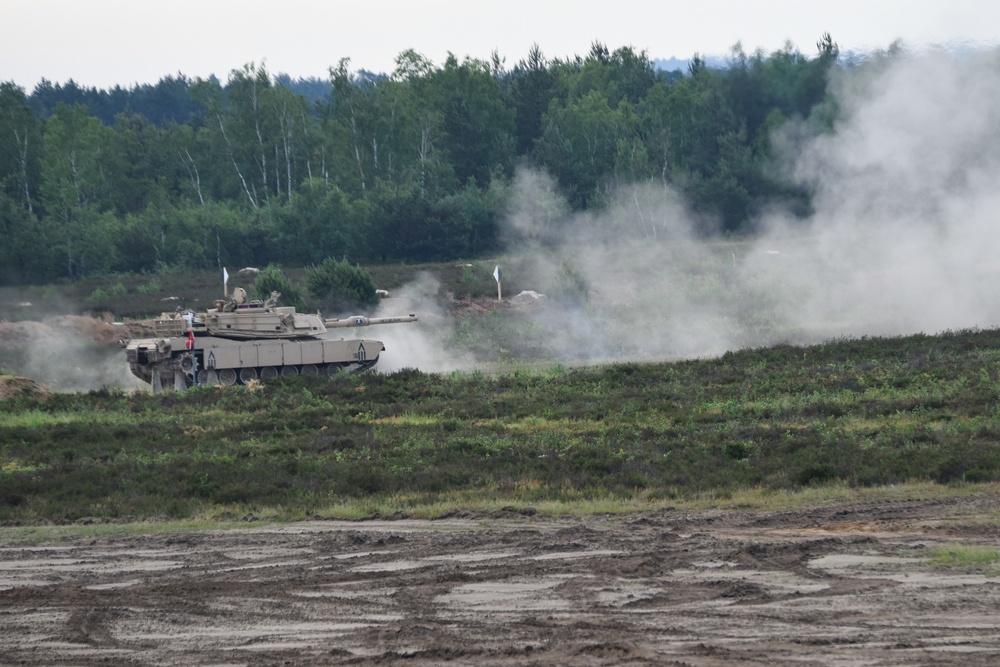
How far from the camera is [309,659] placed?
12180 millimetres

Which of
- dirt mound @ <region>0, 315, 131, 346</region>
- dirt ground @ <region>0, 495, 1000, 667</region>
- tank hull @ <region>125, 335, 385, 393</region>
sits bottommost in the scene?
dirt ground @ <region>0, 495, 1000, 667</region>

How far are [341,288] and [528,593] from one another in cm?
4348

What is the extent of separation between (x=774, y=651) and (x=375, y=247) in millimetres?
66602

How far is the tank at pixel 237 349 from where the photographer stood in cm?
4112

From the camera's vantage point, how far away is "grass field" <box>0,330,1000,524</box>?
2149 centimetres

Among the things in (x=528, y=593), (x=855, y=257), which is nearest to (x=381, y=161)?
(x=855, y=257)

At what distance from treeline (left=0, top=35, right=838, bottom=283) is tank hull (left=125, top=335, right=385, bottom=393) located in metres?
32.9

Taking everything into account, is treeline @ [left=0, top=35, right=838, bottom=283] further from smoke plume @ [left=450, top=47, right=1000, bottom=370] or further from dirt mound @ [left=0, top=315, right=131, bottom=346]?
dirt mound @ [left=0, top=315, right=131, bottom=346]

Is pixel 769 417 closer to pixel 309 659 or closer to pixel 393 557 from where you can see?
pixel 393 557

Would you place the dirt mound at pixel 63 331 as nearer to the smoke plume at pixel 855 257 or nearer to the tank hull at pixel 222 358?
the tank hull at pixel 222 358

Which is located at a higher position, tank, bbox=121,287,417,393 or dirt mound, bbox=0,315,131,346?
dirt mound, bbox=0,315,131,346

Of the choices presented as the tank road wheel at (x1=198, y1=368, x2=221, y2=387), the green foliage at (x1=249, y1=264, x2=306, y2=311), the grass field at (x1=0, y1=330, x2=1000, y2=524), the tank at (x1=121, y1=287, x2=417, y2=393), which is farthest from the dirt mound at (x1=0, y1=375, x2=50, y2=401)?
the green foliage at (x1=249, y1=264, x2=306, y2=311)

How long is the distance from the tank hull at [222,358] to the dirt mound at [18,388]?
2.84 m

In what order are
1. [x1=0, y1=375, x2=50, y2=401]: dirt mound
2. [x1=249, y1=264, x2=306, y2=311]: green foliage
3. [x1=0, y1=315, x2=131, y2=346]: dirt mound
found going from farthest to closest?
1. [x1=249, y1=264, x2=306, y2=311]: green foliage
2. [x1=0, y1=315, x2=131, y2=346]: dirt mound
3. [x1=0, y1=375, x2=50, y2=401]: dirt mound
